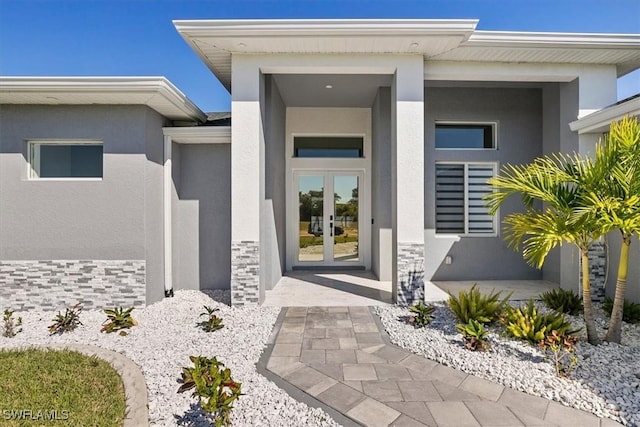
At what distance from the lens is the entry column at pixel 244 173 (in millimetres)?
5246

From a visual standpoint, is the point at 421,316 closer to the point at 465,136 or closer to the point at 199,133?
the point at 465,136

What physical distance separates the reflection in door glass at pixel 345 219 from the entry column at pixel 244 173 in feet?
11.8

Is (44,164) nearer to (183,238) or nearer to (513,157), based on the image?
(183,238)

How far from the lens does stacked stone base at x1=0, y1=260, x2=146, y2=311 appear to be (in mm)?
5305

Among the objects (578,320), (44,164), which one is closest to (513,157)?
(578,320)

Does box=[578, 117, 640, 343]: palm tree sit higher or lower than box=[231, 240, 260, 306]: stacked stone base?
A: higher

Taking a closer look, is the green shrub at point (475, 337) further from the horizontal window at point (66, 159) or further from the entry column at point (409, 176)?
the horizontal window at point (66, 159)

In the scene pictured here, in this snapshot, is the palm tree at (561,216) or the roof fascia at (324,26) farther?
the roof fascia at (324,26)

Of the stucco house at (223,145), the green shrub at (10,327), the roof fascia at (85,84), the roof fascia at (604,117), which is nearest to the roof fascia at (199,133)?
the stucco house at (223,145)

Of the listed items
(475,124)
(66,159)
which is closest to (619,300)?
(475,124)

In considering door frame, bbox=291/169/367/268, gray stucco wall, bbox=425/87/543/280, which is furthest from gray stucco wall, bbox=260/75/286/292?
gray stucco wall, bbox=425/87/543/280

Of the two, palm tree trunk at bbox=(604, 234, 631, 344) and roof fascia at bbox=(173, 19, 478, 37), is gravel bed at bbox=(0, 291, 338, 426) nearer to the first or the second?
palm tree trunk at bbox=(604, 234, 631, 344)

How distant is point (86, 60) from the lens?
809cm

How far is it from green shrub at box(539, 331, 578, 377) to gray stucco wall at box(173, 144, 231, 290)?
5.42m
